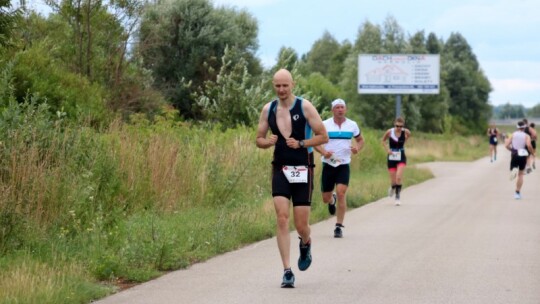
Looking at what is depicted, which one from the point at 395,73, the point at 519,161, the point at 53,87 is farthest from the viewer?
the point at 395,73

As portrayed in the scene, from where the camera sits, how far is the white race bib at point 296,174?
9.12 metres

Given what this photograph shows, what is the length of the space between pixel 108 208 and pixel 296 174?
13.9 feet

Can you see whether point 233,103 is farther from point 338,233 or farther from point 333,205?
point 338,233

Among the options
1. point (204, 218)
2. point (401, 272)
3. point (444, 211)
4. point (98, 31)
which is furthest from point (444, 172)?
point (401, 272)

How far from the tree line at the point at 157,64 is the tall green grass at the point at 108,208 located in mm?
838

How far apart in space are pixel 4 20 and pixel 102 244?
2527 millimetres

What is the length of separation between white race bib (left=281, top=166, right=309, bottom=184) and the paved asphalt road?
3.24 ft

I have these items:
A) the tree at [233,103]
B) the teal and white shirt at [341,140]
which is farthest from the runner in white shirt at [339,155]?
the tree at [233,103]

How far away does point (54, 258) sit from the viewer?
925cm

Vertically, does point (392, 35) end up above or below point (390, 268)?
above

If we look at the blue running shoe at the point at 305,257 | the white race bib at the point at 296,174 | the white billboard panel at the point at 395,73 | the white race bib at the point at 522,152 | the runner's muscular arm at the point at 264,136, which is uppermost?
the white billboard panel at the point at 395,73

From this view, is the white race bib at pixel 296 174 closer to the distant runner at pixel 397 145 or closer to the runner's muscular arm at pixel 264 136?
the runner's muscular arm at pixel 264 136

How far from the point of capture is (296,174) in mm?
9133

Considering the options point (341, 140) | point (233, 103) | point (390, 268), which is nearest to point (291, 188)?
point (390, 268)
